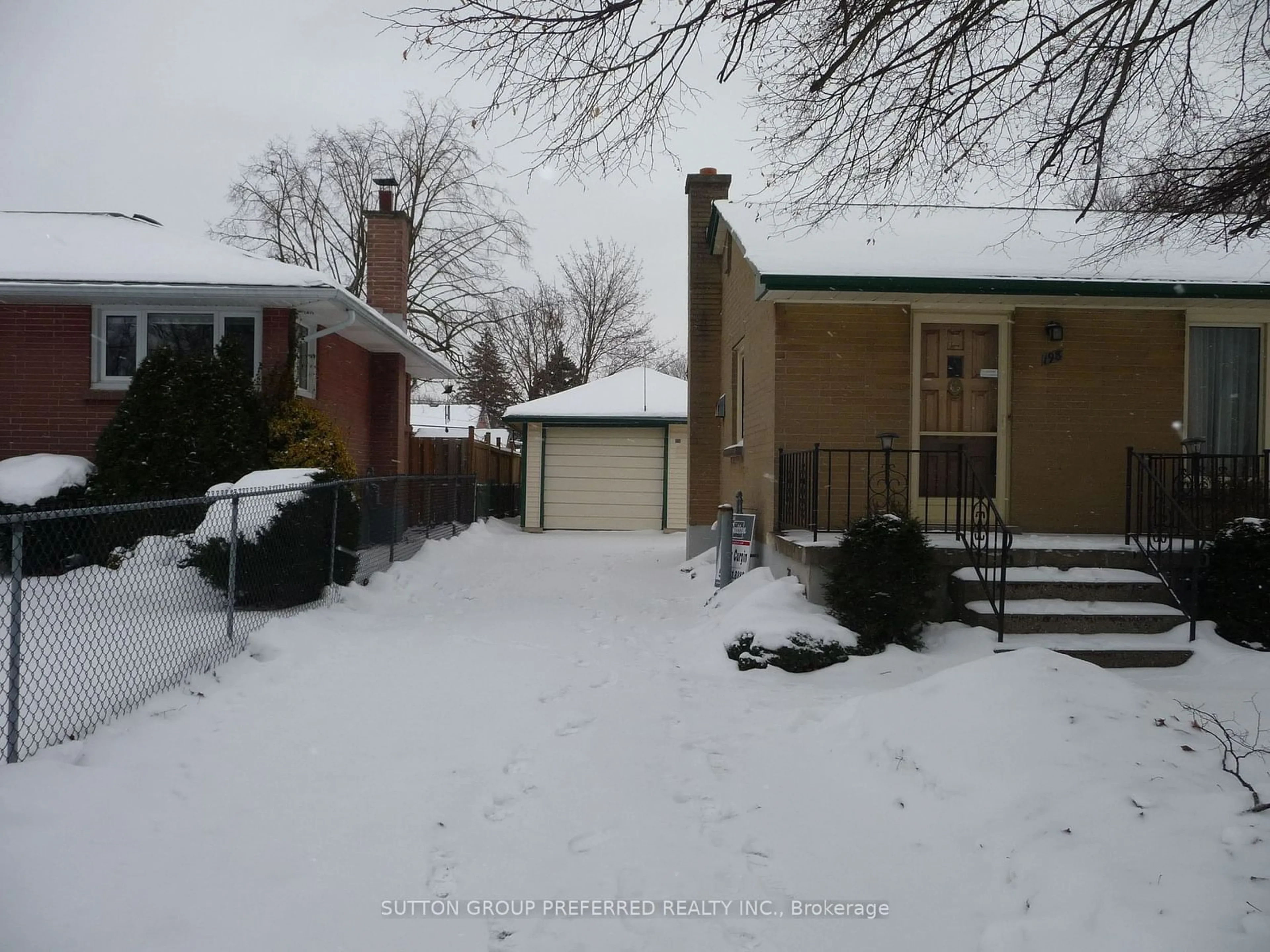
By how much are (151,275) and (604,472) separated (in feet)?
34.6

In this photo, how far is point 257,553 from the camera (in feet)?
23.6

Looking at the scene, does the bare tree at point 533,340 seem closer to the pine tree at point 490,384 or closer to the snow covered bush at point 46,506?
the pine tree at point 490,384

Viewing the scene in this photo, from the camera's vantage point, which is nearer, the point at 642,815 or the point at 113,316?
the point at 642,815

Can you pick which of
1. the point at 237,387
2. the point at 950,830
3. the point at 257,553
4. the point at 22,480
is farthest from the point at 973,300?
the point at 22,480

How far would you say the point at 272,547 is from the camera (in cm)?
729

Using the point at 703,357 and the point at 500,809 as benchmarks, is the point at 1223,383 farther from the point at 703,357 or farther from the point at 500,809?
the point at 500,809

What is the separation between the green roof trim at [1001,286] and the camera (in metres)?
8.06

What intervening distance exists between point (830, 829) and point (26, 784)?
341 cm

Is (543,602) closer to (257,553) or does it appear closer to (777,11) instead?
(257,553)

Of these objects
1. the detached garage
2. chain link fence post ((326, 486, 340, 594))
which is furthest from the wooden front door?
the detached garage

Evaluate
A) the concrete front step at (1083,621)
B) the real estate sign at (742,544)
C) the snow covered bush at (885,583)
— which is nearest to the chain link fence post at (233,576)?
the snow covered bush at (885,583)

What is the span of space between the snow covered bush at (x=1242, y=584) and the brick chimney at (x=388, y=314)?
12358 millimetres

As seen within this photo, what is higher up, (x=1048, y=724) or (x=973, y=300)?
(x=973, y=300)

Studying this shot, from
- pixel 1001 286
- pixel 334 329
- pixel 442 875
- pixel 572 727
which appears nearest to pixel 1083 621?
pixel 1001 286
